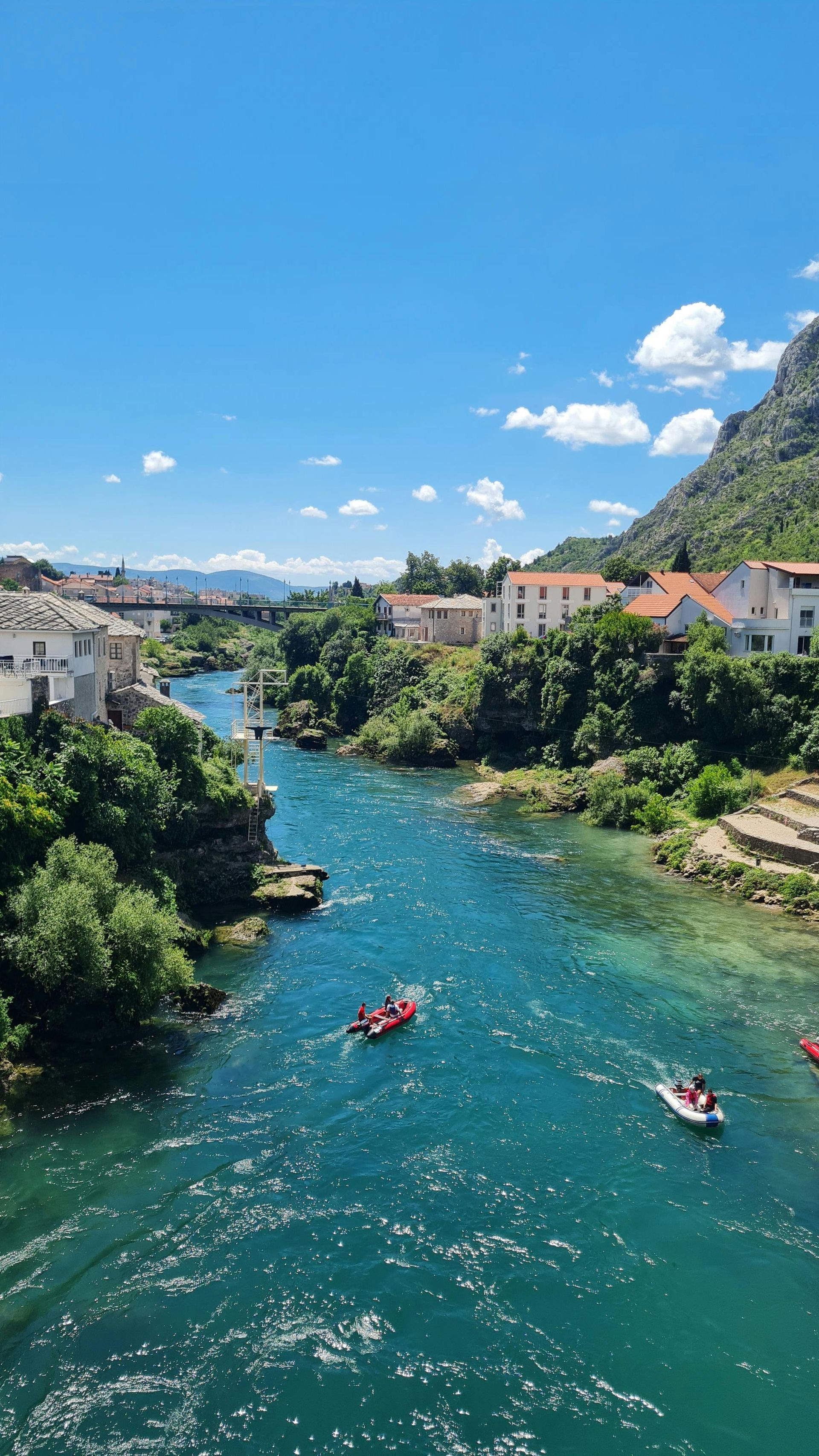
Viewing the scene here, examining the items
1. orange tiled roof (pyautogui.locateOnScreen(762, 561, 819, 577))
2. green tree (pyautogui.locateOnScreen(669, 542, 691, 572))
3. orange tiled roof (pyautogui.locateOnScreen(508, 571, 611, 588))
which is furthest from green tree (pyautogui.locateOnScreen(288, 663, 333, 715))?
orange tiled roof (pyautogui.locateOnScreen(762, 561, 819, 577))

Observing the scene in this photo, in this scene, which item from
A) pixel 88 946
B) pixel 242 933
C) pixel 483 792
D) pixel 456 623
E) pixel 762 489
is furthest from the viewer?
pixel 762 489

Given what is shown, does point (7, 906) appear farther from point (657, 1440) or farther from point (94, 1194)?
point (657, 1440)

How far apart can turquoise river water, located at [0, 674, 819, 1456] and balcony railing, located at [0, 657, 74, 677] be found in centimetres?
1470

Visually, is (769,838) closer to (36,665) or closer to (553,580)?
(36,665)

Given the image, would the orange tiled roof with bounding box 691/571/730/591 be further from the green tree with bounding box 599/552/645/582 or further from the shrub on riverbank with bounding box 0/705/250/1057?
the shrub on riverbank with bounding box 0/705/250/1057

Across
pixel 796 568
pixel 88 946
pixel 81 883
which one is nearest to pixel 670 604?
pixel 796 568

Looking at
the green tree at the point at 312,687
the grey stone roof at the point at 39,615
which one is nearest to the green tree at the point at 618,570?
the green tree at the point at 312,687

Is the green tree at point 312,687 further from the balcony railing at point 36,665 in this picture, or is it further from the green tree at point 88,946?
the green tree at point 88,946

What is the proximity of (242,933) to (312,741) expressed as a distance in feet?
177

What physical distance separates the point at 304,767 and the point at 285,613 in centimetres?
9990

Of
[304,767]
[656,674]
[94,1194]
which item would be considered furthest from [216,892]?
[656,674]

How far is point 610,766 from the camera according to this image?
64.9 m

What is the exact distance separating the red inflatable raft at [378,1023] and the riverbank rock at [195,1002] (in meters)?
5.27

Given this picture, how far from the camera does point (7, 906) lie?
2625 centimetres
